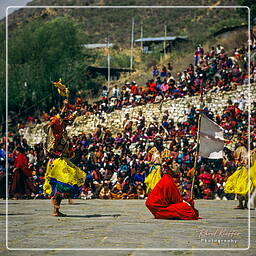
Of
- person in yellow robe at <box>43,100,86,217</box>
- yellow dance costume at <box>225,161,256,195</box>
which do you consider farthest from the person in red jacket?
person in yellow robe at <box>43,100,86,217</box>

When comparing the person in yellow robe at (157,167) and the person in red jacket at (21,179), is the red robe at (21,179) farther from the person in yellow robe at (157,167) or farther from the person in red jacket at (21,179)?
the person in yellow robe at (157,167)

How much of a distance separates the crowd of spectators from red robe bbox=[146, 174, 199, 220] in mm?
3565

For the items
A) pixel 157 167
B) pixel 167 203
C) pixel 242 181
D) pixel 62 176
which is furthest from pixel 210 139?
pixel 157 167

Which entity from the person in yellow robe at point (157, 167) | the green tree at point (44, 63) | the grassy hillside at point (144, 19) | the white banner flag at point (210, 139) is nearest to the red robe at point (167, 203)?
the person in yellow robe at point (157, 167)

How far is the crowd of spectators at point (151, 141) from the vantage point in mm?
20922

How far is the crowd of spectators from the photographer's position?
20922mm

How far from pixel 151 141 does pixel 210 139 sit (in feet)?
45.6

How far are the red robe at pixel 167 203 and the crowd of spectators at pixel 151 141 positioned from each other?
357 centimetres

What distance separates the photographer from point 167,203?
1170 cm

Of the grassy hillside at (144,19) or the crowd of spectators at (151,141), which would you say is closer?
the crowd of spectators at (151,141)

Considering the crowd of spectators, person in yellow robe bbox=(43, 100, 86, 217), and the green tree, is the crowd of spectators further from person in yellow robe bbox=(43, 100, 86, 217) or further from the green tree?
the green tree

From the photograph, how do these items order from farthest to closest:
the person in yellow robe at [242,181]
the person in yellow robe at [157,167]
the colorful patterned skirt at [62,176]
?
the person in yellow robe at [242,181]
the person in yellow robe at [157,167]
the colorful patterned skirt at [62,176]

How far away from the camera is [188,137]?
78.3 feet

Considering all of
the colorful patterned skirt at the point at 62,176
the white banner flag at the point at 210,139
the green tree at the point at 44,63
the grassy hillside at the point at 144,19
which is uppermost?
the grassy hillside at the point at 144,19
